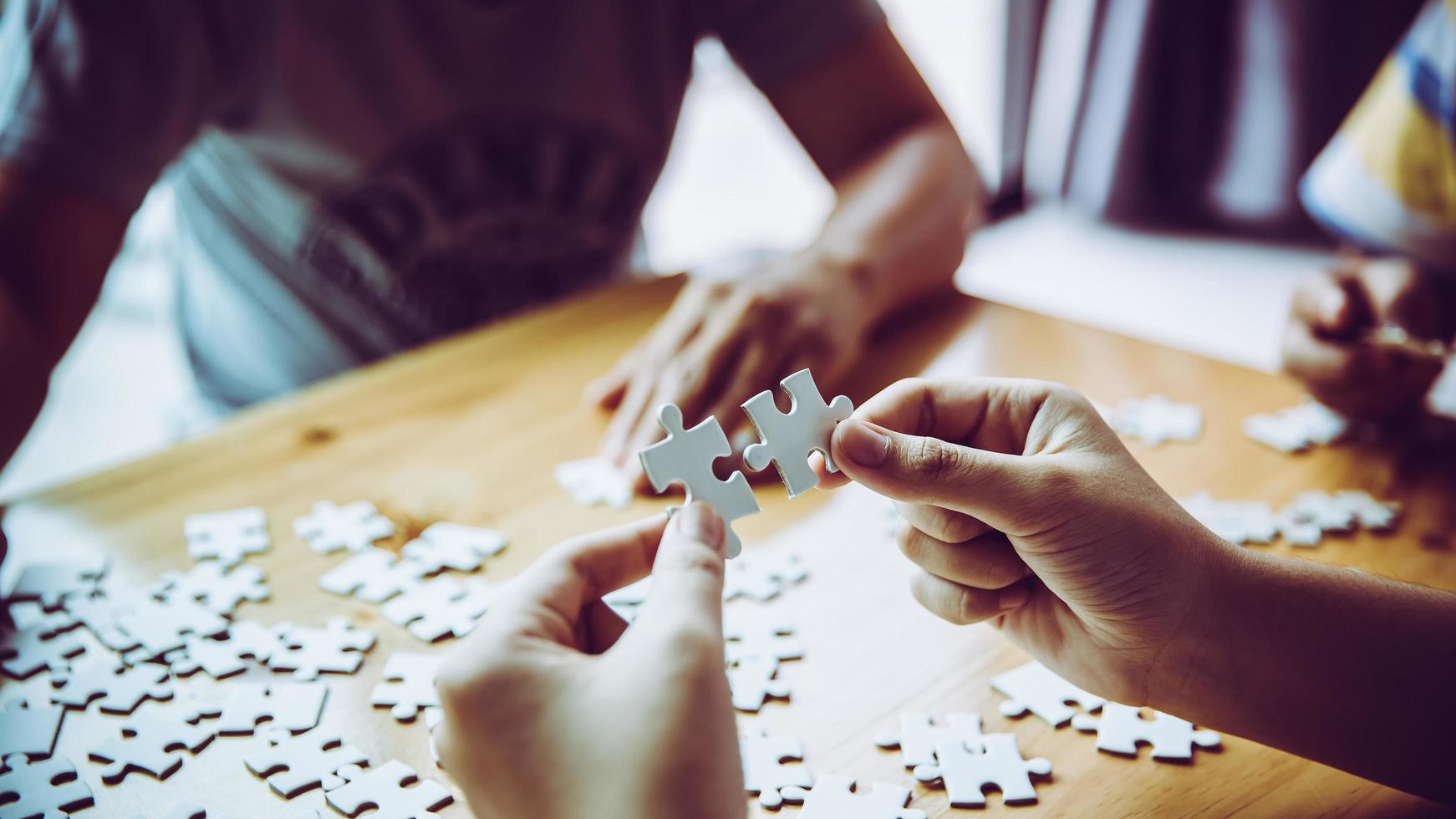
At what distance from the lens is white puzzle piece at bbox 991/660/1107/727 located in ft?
2.97

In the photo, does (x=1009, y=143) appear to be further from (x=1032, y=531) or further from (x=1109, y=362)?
(x=1032, y=531)

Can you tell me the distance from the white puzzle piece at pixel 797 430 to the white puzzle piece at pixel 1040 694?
0.97 feet

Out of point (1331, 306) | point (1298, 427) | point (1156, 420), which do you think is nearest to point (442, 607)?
point (1156, 420)

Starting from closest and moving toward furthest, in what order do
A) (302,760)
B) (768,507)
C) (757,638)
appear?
(302,760) < (757,638) < (768,507)

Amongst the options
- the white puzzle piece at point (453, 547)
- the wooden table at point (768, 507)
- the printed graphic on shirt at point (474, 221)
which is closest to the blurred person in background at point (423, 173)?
the printed graphic on shirt at point (474, 221)

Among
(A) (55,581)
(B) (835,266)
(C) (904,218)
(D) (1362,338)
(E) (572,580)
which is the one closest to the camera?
(E) (572,580)

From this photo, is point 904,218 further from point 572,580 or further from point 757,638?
point 572,580

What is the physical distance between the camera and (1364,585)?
0.84m

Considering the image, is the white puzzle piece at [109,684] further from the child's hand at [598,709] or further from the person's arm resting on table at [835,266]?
the person's arm resting on table at [835,266]

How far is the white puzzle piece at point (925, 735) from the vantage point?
86 cm

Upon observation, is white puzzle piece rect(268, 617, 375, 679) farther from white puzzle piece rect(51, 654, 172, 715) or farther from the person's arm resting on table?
the person's arm resting on table

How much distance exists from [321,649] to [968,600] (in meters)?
0.67

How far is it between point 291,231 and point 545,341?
1.60 feet

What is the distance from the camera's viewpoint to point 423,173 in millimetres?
1665
